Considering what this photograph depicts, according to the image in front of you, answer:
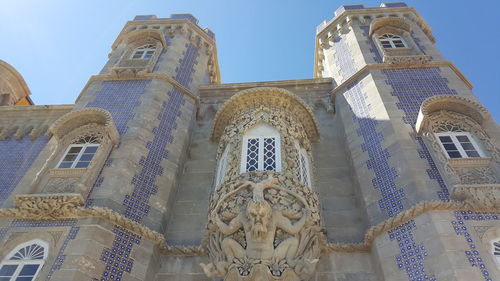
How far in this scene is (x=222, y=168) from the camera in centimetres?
1114

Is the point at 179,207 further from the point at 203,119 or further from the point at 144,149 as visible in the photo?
the point at 203,119

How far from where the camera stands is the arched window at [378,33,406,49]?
51.9 ft

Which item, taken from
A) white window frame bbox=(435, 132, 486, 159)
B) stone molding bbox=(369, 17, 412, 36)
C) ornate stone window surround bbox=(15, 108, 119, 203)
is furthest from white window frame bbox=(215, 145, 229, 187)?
stone molding bbox=(369, 17, 412, 36)

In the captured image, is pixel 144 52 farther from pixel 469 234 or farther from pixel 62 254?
pixel 469 234

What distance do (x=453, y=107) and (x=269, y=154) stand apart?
5350mm

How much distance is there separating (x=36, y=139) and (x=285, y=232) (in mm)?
9670

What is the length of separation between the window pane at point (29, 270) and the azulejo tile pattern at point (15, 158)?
3756mm

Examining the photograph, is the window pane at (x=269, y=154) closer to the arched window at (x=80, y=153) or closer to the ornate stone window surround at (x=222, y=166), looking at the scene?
the ornate stone window surround at (x=222, y=166)

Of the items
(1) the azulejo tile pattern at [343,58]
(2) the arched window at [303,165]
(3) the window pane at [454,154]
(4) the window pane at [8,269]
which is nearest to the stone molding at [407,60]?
(1) the azulejo tile pattern at [343,58]

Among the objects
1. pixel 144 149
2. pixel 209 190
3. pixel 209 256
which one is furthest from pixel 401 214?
pixel 144 149

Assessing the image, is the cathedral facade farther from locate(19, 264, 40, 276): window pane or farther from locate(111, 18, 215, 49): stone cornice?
locate(111, 18, 215, 49): stone cornice

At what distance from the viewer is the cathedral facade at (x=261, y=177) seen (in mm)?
8188

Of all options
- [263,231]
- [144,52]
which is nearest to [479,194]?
[263,231]

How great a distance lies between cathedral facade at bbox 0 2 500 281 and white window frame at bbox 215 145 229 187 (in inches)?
3.8
